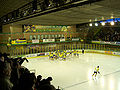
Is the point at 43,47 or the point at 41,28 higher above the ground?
the point at 41,28

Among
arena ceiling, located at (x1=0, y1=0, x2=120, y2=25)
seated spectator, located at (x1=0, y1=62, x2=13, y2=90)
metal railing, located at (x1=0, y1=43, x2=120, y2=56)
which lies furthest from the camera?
Result: metal railing, located at (x1=0, y1=43, x2=120, y2=56)

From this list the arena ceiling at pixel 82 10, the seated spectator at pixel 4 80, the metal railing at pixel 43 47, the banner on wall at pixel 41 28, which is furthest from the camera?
the banner on wall at pixel 41 28

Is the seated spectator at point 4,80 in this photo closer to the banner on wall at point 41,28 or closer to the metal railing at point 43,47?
the metal railing at point 43,47

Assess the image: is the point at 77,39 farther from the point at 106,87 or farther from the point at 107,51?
the point at 106,87

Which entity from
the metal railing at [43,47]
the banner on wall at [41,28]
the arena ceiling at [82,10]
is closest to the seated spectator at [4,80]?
the arena ceiling at [82,10]

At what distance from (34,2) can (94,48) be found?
14.1 metres

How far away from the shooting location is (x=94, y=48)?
18156mm

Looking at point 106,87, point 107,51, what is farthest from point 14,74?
point 107,51

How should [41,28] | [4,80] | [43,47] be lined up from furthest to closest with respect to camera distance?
[41,28]
[43,47]
[4,80]

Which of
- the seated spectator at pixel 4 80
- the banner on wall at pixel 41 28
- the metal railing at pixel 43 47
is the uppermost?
the banner on wall at pixel 41 28

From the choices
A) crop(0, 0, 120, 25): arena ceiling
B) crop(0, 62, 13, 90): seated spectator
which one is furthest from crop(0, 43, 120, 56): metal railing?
crop(0, 62, 13, 90): seated spectator

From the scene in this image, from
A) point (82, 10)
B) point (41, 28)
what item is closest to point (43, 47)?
point (41, 28)

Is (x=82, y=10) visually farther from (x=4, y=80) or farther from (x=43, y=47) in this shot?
(x=43, y=47)

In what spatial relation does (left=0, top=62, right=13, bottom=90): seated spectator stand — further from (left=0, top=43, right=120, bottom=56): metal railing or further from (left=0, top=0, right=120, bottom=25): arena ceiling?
(left=0, top=43, right=120, bottom=56): metal railing
